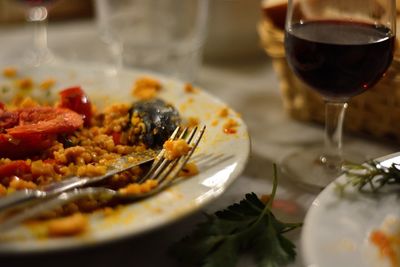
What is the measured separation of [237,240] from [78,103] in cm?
44

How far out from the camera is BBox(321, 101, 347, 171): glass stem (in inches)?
39.3

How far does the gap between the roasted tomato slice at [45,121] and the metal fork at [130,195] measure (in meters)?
0.17

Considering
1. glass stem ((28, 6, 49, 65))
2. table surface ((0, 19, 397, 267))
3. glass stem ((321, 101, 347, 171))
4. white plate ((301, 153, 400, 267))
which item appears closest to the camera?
white plate ((301, 153, 400, 267))

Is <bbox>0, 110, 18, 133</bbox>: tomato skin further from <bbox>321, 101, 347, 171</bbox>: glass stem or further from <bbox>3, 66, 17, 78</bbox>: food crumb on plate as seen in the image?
<bbox>321, 101, 347, 171</bbox>: glass stem

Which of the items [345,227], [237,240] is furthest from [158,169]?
[345,227]

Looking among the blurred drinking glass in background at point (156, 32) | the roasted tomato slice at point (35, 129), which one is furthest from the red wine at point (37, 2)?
the roasted tomato slice at point (35, 129)

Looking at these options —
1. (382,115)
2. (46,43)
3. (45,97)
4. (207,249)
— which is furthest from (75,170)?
(46,43)

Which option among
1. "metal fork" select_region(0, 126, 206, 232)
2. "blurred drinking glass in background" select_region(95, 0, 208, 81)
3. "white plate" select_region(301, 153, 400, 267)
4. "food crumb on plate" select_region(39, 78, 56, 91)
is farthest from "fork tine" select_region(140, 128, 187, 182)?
"blurred drinking glass in background" select_region(95, 0, 208, 81)

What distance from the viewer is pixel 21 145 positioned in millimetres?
883

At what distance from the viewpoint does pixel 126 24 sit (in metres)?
1.57

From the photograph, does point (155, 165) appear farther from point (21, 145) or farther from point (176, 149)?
point (21, 145)

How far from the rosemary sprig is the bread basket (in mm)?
245

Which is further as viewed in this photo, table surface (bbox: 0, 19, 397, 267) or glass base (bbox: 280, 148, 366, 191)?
glass base (bbox: 280, 148, 366, 191)

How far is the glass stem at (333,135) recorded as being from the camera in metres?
1.00
